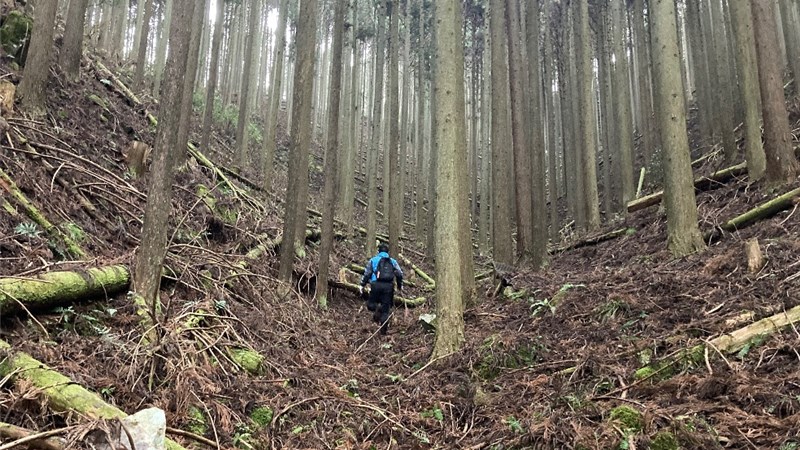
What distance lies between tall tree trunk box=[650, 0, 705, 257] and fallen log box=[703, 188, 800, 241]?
0.43 meters

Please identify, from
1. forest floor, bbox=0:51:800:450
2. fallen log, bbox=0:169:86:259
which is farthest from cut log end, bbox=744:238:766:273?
fallen log, bbox=0:169:86:259

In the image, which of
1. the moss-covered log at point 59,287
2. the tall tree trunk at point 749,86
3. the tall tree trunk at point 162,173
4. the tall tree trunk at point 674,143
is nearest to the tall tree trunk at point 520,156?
the tall tree trunk at point 674,143

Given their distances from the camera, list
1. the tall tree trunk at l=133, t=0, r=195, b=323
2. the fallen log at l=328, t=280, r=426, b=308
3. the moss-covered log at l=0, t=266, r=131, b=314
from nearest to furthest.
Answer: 1. the moss-covered log at l=0, t=266, r=131, b=314
2. the tall tree trunk at l=133, t=0, r=195, b=323
3. the fallen log at l=328, t=280, r=426, b=308

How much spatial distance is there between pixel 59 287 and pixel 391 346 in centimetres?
453

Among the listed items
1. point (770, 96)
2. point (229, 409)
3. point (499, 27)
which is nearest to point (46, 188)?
point (229, 409)

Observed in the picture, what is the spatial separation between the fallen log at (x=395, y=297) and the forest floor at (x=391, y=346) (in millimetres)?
1553

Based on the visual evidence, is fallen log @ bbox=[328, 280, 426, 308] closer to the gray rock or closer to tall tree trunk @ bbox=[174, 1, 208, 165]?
tall tree trunk @ bbox=[174, 1, 208, 165]

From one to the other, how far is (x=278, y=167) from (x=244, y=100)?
760 centimetres

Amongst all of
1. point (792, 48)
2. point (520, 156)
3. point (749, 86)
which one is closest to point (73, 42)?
point (520, 156)

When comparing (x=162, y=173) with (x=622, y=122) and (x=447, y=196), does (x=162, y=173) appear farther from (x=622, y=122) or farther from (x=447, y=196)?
(x=622, y=122)

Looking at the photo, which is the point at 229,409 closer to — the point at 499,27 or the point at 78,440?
the point at 78,440

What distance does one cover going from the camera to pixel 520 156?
11.2 meters

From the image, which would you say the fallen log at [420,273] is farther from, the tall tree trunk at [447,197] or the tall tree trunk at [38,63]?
the tall tree trunk at [38,63]

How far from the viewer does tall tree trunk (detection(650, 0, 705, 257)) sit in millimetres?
7570
